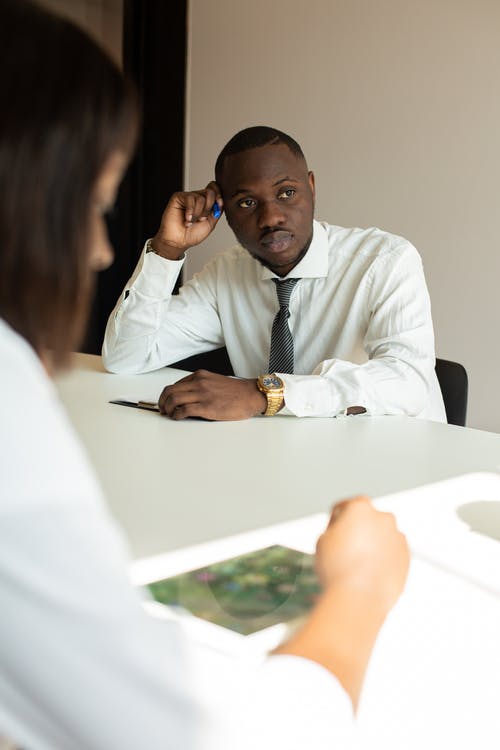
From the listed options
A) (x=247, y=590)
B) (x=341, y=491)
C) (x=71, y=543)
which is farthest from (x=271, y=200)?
(x=71, y=543)

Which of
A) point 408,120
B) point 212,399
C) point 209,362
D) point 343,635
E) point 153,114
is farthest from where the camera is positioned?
point 153,114

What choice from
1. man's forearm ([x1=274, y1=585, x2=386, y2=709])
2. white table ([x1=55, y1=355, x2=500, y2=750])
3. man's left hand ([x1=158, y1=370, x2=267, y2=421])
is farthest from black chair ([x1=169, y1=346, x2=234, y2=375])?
man's forearm ([x1=274, y1=585, x2=386, y2=709])

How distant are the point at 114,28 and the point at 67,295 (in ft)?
14.6

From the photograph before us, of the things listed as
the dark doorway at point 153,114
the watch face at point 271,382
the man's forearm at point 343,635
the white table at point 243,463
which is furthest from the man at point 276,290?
the dark doorway at point 153,114

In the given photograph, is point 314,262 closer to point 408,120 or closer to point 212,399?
point 212,399

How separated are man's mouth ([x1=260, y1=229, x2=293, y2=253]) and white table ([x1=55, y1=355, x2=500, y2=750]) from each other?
424 millimetres

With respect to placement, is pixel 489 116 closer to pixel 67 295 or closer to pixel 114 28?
pixel 114 28

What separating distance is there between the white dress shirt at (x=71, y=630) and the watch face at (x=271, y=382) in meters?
1.26

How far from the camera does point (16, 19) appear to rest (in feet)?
1.76

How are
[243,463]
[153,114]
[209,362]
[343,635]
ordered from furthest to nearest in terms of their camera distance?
[153,114] → [209,362] → [243,463] → [343,635]

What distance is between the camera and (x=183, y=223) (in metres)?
2.34

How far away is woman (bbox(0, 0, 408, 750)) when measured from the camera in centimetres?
45

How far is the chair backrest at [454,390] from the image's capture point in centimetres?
211

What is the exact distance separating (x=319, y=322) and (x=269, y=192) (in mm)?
368
